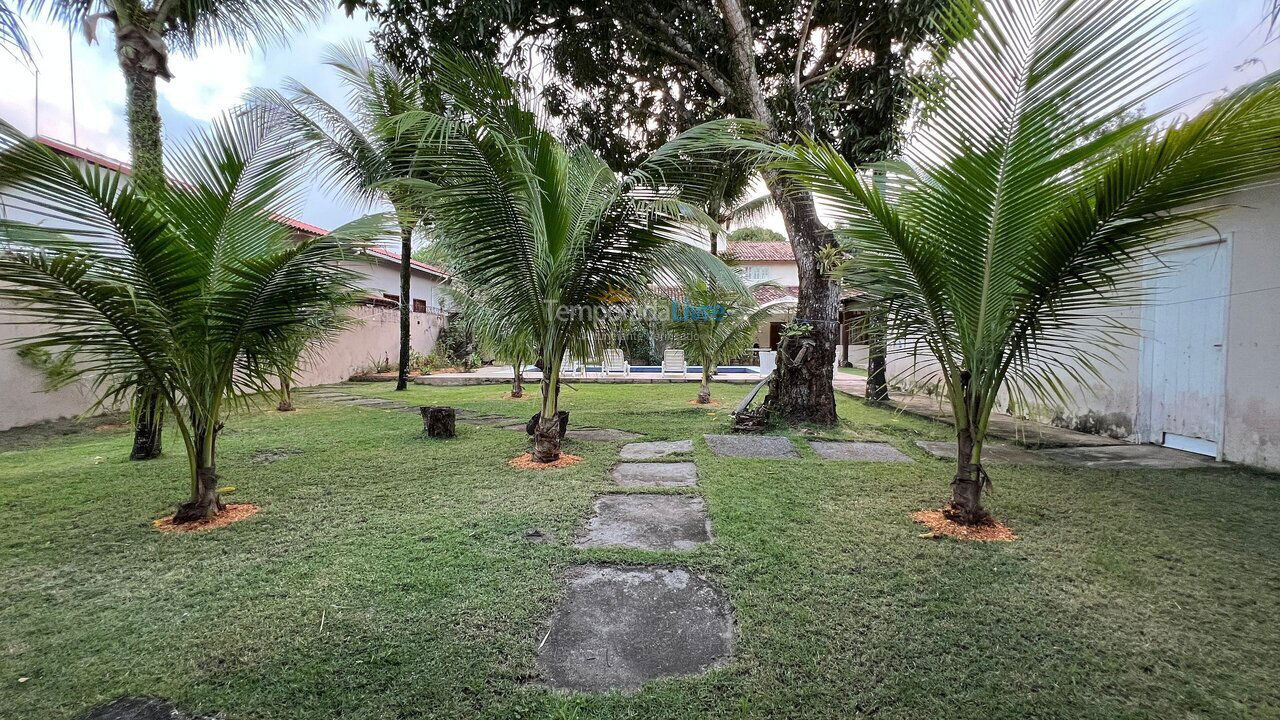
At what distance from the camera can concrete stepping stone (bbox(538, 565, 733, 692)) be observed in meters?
1.74

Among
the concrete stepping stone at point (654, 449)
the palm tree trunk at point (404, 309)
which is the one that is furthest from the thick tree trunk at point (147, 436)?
the palm tree trunk at point (404, 309)

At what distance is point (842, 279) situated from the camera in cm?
333

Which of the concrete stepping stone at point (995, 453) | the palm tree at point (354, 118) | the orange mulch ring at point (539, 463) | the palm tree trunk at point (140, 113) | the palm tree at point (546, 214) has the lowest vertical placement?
the orange mulch ring at point (539, 463)

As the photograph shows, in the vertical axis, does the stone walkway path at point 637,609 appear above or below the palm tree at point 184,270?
below

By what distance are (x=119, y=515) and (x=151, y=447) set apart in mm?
2061

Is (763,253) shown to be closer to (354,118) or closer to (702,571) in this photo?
(354,118)

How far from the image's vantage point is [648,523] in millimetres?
3139

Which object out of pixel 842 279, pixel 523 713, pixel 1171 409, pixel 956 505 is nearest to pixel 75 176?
pixel 523 713

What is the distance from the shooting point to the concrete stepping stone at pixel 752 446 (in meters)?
4.94

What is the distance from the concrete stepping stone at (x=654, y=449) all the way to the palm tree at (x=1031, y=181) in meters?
2.57

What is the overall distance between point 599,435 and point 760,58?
6693mm

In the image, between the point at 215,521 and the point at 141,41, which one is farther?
the point at 141,41

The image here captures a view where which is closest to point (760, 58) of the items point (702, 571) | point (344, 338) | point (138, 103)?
point (138, 103)

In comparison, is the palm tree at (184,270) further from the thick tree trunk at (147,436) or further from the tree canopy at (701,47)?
the tree canopy at (701,47)
